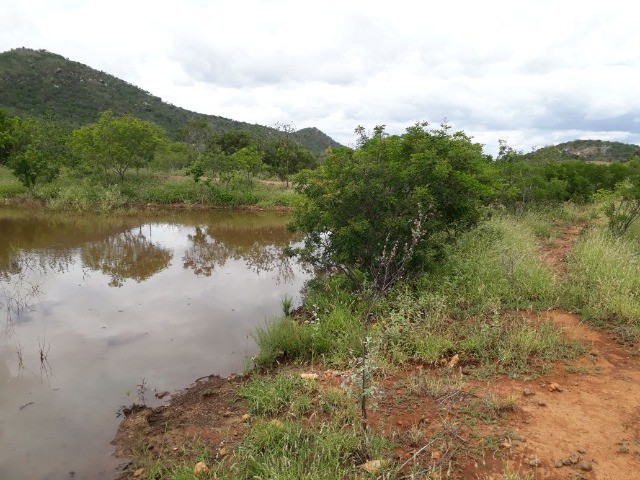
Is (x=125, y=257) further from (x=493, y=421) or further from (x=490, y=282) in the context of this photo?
(x=493, y=421)

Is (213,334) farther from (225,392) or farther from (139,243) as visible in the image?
(139,243)

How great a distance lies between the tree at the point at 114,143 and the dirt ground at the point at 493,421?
69.8 feet

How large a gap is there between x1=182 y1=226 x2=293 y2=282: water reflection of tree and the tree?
9.64 m

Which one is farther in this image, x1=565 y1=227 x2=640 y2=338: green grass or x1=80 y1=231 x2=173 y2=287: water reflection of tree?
x1=80 y1=231 x2=173 y2=287: water reflection of tree

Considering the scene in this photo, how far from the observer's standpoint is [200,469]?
371 cm

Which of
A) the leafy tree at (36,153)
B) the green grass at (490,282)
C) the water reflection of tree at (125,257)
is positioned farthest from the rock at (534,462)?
the leafy tree at (36,153)

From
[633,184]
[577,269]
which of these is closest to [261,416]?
[577,269]

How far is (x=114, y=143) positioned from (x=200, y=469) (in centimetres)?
2310

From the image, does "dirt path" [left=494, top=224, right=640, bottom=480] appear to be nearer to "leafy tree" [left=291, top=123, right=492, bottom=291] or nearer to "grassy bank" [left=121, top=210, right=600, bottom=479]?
"grassy bank" [left=121, top=210, right=600, bottom=479]

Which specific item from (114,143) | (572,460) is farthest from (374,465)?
(114,143)

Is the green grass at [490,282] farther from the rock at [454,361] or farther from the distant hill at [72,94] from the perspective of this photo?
the distant hill at [72,94]

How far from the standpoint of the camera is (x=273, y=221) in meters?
20.8

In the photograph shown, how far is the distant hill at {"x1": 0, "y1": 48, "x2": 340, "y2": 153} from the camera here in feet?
156

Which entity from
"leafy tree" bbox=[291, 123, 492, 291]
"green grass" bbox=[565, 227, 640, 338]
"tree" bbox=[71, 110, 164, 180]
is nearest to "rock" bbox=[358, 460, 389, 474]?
"leafy tree" bbox=[291, 123, 492, 291]
